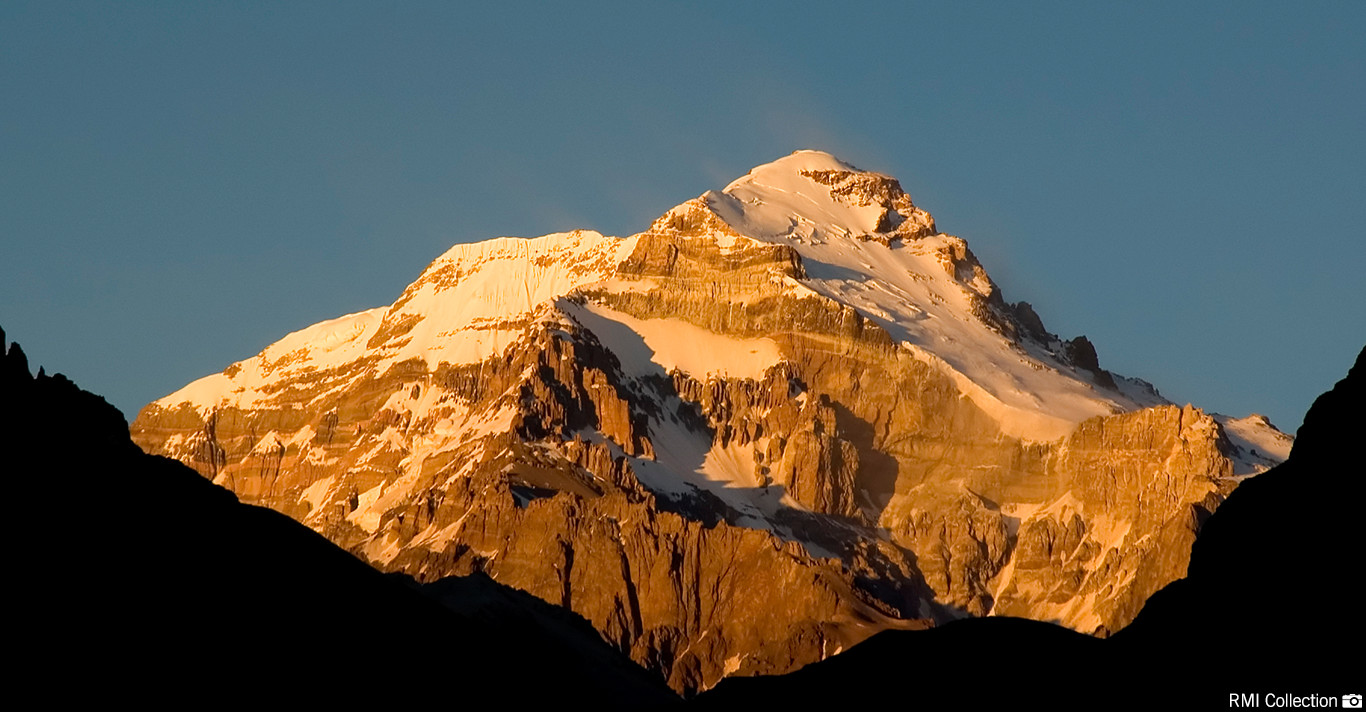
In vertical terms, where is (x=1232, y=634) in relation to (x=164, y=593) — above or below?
below

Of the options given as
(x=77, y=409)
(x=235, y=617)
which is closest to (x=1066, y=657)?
(x=235, y=617)

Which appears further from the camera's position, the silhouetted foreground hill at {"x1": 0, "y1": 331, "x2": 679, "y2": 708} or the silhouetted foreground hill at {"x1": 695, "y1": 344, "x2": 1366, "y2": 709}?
the silhouetted foreground hill at {"x1": 0, "y1": 331, "x2": 679, "y2": 708}

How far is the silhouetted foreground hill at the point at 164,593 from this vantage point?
145875mm

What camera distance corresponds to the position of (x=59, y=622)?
5714 inches

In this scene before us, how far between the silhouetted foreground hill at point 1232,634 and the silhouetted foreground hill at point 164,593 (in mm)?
28861

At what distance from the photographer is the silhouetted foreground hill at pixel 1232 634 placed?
394 ft

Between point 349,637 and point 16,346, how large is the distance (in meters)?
24.7

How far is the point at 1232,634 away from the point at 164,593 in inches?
2288

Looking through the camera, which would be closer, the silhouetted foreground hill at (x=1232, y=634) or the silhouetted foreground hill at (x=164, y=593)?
the silhouetted foreground hill at (x=1232, y=634)

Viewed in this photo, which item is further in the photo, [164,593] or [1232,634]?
[164,593]

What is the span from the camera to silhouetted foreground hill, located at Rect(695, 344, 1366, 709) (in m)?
120

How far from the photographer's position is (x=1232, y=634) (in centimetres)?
12594

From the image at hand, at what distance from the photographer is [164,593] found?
156 meters

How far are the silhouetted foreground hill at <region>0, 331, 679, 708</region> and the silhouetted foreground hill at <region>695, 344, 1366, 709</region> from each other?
28861 millimetres
